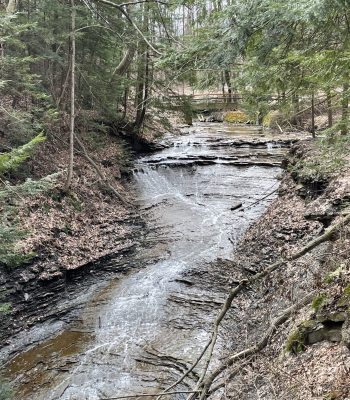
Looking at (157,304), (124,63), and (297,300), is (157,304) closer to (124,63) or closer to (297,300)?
(297,300)

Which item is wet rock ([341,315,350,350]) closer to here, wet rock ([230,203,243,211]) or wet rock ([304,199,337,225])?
wet rock ([304,199,337,225])

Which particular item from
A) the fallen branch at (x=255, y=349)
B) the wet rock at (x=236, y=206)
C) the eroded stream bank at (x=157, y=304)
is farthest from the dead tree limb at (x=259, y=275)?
the wet rock at (x=236, y=206)

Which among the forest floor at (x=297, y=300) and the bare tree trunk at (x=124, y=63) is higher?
the bare tree trunk at (x=124, y=63)

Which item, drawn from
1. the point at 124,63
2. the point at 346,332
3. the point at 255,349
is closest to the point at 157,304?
the point at 255,349

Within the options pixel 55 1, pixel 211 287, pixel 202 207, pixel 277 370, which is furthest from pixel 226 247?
pixel 55 1

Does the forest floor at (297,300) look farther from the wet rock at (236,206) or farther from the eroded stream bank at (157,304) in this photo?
the wet rock at (236,206)

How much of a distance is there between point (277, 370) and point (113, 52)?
50.9ft

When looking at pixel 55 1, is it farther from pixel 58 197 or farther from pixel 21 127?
pixel 58 197

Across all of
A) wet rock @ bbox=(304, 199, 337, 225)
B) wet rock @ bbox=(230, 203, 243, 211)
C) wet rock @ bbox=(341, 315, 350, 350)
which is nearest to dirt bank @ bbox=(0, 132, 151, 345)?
wet rock @ bbox=(230, 203, 243, 211)

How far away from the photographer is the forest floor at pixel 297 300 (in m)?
3.80

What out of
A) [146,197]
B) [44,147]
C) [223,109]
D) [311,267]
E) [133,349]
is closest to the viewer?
[311,267]

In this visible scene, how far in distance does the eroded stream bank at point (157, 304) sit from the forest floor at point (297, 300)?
79 centimetres

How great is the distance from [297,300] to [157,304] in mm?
3692

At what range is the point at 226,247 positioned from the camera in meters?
10.5
